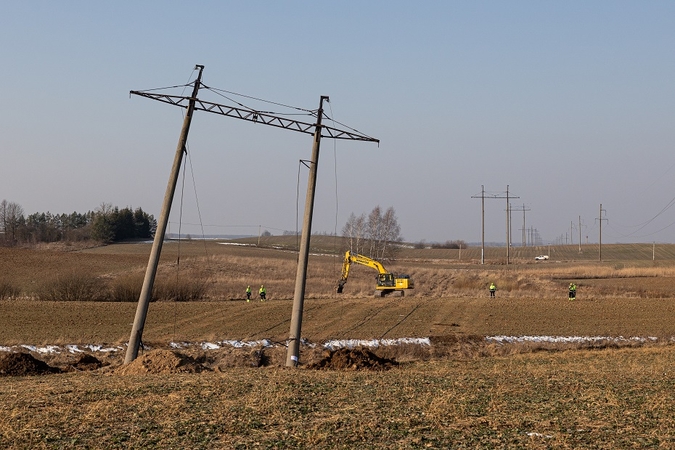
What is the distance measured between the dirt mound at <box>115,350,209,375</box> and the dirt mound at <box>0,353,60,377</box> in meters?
2.47

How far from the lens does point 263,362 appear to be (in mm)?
25375

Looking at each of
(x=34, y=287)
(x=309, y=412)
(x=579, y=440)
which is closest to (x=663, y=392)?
(x=579, y=440)

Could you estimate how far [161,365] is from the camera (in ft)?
59.3

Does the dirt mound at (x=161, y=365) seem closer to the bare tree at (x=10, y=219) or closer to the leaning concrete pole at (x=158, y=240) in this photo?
the leaning concrete pole at (x=158, y=240)

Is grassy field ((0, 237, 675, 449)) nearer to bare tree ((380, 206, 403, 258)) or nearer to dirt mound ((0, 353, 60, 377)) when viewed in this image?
dirt mound ((0, 353, 60, 377))

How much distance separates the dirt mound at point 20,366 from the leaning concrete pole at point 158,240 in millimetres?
2115

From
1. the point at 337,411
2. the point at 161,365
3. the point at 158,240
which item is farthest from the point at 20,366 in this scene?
the point at 337,411

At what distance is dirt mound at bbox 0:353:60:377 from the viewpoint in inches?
751

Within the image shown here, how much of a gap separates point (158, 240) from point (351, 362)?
612cm

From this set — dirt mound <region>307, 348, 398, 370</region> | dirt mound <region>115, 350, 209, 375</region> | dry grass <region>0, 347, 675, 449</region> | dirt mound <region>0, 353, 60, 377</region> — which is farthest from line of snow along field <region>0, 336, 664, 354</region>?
dry grass <region>0, 347, 675, 449</region>

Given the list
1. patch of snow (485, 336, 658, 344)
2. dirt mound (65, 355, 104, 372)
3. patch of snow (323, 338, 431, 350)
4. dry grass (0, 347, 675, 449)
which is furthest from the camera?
patch of snow (485, 336, 658, 344)

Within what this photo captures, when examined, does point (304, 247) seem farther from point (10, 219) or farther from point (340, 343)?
point (10, 219)

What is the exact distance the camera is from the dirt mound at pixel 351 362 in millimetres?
19375

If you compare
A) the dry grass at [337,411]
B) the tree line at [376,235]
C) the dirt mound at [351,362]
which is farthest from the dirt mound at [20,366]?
the tree line at [376,235]
